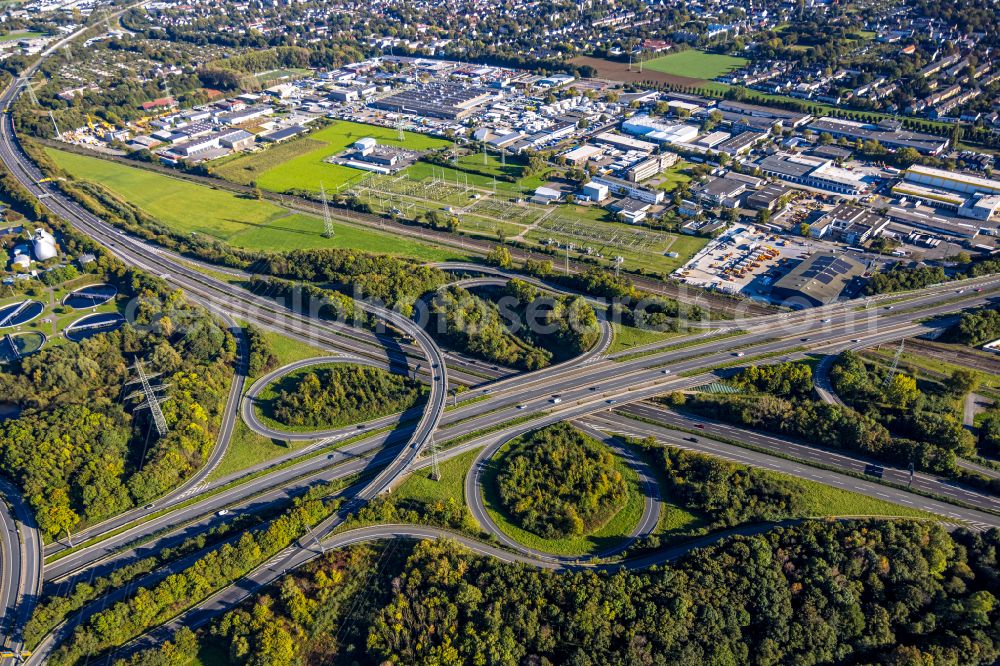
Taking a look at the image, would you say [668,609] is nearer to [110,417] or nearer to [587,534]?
[587,534]

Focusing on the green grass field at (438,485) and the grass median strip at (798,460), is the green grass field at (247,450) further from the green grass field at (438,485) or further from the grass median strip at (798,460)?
the grass median strip at (798,460)

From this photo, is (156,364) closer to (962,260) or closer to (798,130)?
(962,260)

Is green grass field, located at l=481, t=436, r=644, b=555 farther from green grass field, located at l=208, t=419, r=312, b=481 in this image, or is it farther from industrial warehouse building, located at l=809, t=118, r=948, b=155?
industrial warehouse building, located at l=809, t=118, r=948, b=155

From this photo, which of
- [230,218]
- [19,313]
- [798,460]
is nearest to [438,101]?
[230,218]

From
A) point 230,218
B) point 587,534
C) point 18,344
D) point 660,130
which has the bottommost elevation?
point 587,534

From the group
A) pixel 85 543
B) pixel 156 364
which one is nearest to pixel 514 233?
pixel 156 364

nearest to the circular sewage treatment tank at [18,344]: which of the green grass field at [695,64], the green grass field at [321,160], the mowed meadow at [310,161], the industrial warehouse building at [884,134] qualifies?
the mowed meadow at [310,161]
